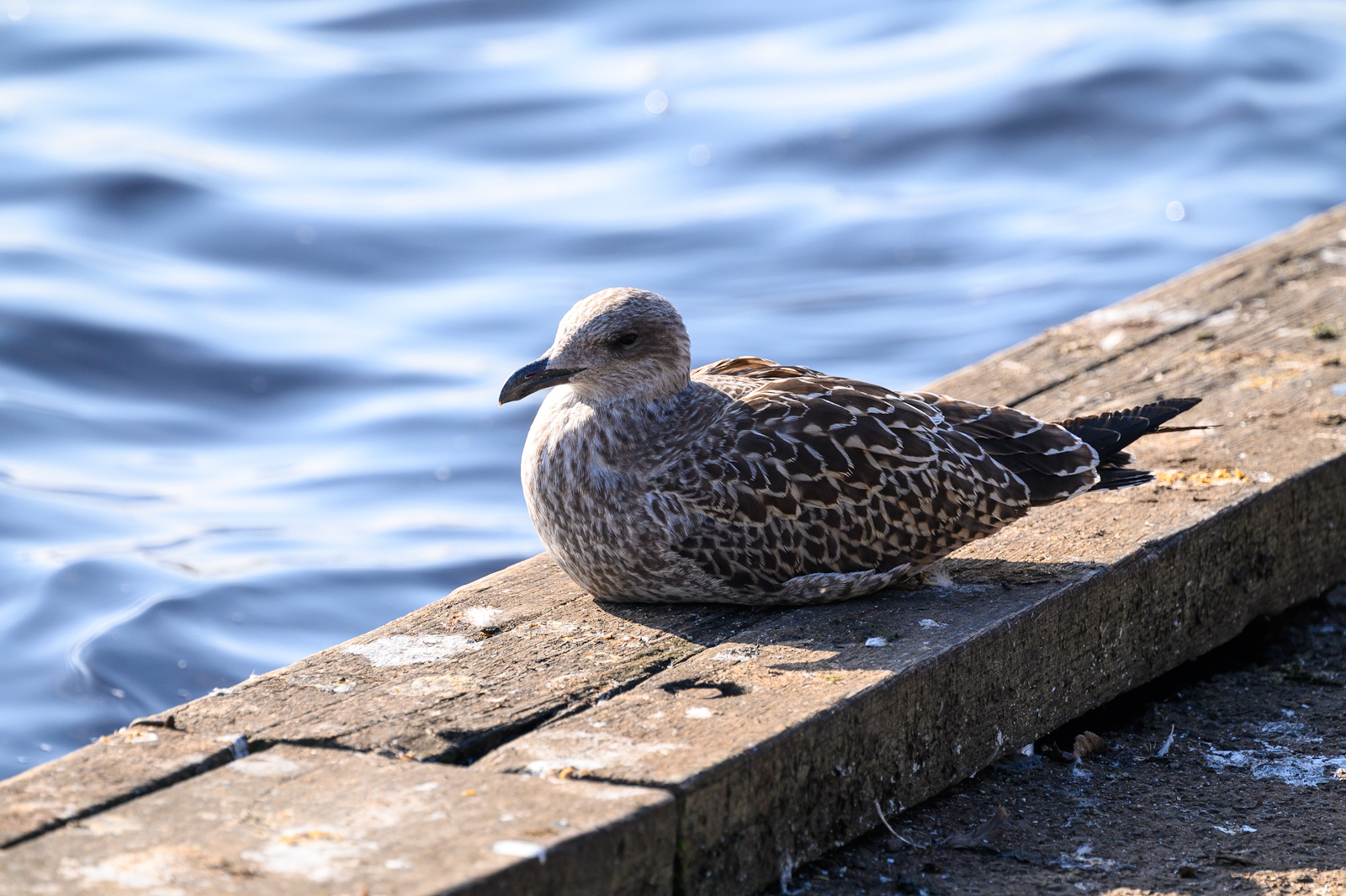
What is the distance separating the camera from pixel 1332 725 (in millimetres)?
4156

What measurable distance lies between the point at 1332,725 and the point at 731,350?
19.9 ft

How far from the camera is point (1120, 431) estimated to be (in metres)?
4.33

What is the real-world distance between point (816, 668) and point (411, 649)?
1.04 m

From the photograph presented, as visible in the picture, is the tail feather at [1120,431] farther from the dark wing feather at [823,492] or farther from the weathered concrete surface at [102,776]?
the weathered concrete surface at [102,776]

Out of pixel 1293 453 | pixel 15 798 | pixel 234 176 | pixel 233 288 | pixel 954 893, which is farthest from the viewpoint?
pixel 234 176

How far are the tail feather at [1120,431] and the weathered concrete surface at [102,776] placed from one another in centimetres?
248

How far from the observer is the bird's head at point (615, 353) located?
4.05 meters

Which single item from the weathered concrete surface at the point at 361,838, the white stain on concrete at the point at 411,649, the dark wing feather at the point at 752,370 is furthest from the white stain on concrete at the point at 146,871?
the dark wing feather at the point at 752,370

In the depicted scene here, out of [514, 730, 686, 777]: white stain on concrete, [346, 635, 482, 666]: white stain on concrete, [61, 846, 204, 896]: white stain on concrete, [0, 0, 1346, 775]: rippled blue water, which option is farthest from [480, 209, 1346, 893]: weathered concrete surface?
[0, 0, 1346, 775]: rippled blue water

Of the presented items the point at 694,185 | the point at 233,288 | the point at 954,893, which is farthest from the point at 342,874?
the point at 694,185

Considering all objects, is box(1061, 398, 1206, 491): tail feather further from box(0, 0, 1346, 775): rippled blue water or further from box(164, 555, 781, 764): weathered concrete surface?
box(0, 0, 1346, 775): rippled blue water

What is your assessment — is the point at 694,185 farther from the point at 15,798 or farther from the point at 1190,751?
the point at 15,798

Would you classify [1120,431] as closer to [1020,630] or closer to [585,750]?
[1020,630]

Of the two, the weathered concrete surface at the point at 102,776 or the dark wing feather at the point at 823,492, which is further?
the dark wing feather at the point at 823,492
